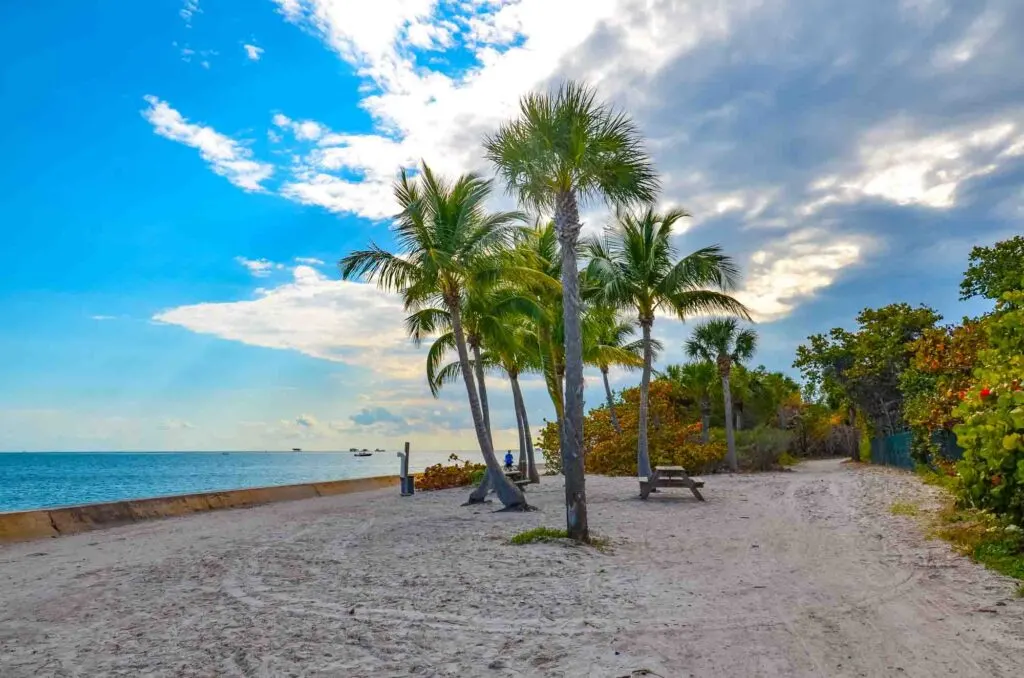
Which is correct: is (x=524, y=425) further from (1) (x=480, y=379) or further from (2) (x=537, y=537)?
(2) (x=537, y=537)

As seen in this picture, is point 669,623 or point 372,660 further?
point 669,623

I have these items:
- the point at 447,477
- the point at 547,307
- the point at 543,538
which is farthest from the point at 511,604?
the point at 447,477

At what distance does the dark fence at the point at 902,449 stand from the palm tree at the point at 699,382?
743cm

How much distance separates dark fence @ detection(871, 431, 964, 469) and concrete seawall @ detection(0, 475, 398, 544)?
18.5 m

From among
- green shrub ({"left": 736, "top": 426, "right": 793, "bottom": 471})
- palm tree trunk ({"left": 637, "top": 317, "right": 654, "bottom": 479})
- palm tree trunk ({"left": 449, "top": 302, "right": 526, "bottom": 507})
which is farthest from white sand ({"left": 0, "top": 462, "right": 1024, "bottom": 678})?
green shrub ({"left": 736, "top": 426, "right": 793, "bottom": 471})

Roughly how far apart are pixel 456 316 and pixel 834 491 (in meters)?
11.0

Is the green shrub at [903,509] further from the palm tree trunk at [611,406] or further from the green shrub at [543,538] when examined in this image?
the palm tree trunk at [611,406]

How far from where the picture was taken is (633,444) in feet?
92.0

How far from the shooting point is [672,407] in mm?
34875

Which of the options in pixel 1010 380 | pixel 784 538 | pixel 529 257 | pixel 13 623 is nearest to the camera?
pixel 13 623

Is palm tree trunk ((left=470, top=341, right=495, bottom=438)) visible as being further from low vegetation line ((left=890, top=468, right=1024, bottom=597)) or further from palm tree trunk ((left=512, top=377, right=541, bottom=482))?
low vegetation line ((left=890, top=468, right=1024, bottom=597))

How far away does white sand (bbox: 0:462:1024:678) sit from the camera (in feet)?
16.5

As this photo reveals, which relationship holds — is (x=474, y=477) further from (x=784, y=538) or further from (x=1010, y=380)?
(x=1010, y=380)

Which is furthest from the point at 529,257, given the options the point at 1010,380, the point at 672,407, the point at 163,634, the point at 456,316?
the point at 672,407
